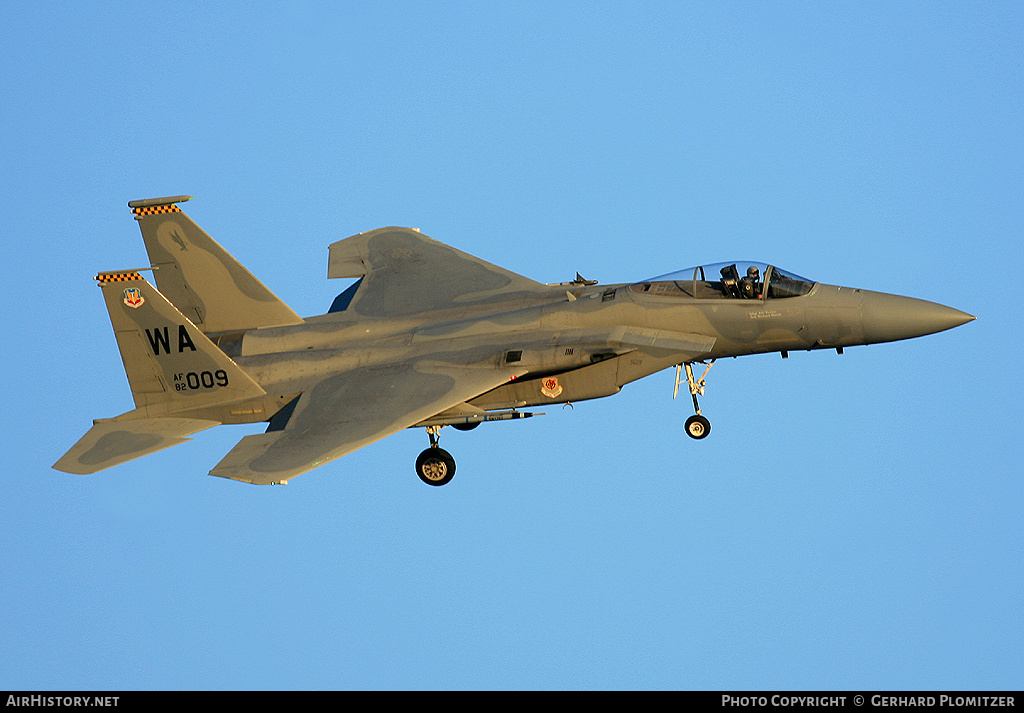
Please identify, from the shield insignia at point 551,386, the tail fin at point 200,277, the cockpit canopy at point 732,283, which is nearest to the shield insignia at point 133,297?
the tail fin at point 200,277

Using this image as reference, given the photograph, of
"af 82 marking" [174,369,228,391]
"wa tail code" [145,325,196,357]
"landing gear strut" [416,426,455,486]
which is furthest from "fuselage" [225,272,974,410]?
"wa tail code" [145,325,196,357]

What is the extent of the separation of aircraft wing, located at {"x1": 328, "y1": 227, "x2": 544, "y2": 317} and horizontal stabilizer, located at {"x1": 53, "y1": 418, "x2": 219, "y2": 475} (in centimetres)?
403

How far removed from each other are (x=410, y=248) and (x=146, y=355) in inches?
246

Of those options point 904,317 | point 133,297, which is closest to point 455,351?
point 133,297

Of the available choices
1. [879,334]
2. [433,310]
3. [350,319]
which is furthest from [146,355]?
[879,334]

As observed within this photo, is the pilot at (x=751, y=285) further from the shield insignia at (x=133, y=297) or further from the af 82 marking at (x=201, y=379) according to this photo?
the shield insignia at (x=133, y=297)

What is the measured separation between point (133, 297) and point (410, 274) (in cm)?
568

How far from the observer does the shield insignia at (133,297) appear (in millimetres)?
20281

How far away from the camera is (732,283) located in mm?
20391

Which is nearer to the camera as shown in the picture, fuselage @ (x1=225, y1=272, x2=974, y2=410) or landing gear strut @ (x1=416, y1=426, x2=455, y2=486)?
fuselage @ (x1=225, y1=272, x2=974, y2=410)

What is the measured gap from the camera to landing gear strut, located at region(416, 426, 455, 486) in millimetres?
20734

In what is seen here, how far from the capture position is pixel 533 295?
21.9m

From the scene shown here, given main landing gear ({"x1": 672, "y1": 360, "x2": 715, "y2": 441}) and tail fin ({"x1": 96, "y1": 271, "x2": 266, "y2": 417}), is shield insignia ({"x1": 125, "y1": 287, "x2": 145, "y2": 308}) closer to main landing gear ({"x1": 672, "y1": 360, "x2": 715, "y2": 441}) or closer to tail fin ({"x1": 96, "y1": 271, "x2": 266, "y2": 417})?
tail fin ({"x1": 96, "y1": 271, "x2": 266, "y2": 417})
